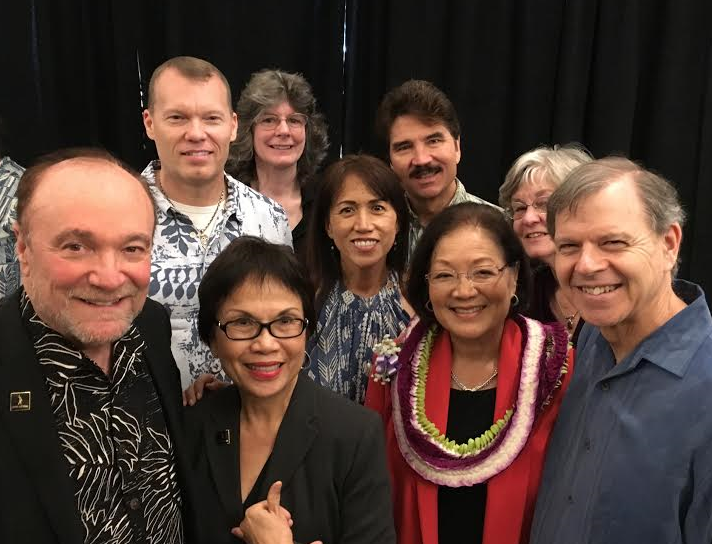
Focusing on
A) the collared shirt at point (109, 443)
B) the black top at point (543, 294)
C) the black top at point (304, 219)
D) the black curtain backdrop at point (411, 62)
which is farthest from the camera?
the black curtain backdrop at point (411, 62)

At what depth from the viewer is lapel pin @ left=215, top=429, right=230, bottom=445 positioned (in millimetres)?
1688

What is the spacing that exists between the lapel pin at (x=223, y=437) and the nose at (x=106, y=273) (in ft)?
1.72

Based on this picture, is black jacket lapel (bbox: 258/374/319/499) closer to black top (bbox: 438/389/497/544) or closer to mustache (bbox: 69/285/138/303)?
black top (bbox: 438/389/497/544)

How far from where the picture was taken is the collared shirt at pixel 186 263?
229cm

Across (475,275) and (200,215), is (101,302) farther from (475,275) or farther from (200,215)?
(200,215)

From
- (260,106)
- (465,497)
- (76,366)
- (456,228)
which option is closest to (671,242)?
(456,228)

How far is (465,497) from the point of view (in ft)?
6.21

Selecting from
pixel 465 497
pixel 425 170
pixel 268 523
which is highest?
pixel 425 170

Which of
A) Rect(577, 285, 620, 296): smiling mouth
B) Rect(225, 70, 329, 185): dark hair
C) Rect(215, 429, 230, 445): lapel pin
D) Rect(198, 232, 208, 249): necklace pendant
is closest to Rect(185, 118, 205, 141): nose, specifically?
Rect(198, 232, 208, 249): necklace pendant

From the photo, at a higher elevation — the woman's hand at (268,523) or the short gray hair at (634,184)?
the short gray hair at (634,184)

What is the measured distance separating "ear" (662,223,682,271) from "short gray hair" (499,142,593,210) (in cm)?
106

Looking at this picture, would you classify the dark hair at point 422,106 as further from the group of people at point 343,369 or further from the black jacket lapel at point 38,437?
the black jacket lapel at point 38,437

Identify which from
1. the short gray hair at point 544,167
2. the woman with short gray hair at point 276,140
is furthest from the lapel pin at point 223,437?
the short gray hair at point 544,167

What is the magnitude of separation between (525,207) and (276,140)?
121cm
